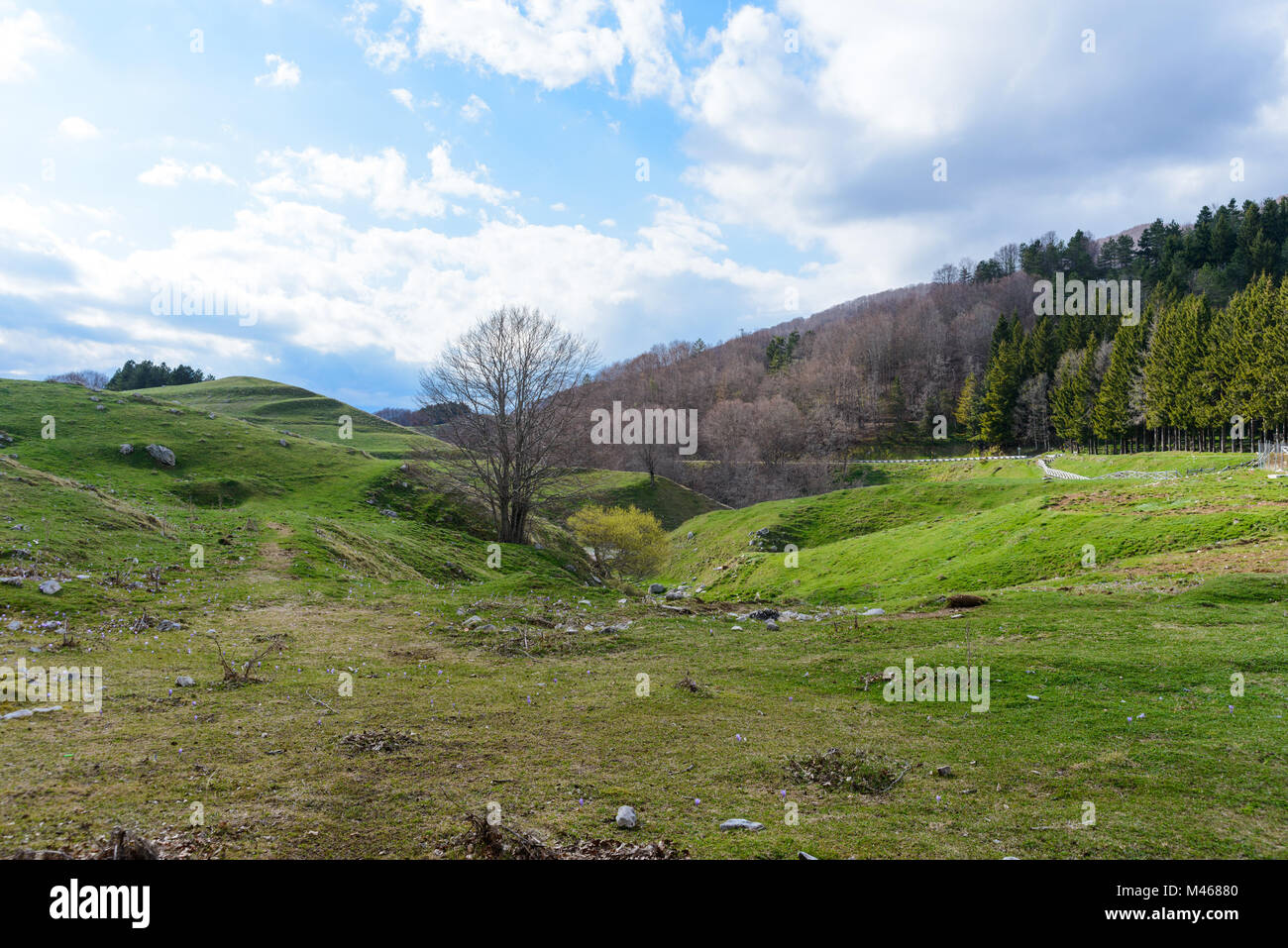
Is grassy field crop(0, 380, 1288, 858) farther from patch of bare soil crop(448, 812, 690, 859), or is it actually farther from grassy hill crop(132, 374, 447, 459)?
grassy hill crop(132, 374, 447, 459)

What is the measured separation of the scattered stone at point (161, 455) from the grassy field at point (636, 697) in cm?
914

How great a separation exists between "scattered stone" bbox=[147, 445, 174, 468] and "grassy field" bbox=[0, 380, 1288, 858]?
9.14m

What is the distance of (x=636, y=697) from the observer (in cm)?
1195

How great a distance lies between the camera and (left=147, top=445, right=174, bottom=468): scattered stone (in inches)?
1512

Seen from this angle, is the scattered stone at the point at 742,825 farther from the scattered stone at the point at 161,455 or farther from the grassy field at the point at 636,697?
the scattered stone at the point at 161,455

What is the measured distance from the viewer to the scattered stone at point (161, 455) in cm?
3841

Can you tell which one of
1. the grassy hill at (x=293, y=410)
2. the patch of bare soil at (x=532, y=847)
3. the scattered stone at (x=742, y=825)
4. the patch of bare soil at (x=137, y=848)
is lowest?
the scattered stone at (x=742, y=825)

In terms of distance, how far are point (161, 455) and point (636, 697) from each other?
1595 inches

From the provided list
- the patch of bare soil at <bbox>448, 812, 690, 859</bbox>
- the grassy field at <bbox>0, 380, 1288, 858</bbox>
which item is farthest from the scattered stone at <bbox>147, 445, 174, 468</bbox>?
the patch of bare soil at <bbox>448, 812, 690, 859</bbox>

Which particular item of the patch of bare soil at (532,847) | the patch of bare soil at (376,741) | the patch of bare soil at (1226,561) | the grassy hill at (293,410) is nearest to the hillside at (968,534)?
the patch of bare soil at (1226,561)

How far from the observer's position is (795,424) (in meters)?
96.4

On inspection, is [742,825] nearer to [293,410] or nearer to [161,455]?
[161,455]

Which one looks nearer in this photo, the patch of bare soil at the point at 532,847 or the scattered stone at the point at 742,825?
the patch of bare soil at the point at 532,847
